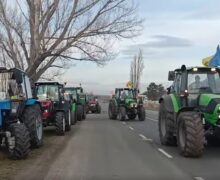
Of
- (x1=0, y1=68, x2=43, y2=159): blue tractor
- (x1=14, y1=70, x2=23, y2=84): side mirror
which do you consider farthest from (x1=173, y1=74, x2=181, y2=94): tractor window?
(x1=14, y1=70, x2=23, y2=84): side mirror

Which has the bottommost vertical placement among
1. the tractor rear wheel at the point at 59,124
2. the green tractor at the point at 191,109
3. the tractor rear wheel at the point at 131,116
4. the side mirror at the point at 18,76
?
the tractor rear wheel at the point at 131,116

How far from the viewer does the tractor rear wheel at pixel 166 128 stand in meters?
16.8

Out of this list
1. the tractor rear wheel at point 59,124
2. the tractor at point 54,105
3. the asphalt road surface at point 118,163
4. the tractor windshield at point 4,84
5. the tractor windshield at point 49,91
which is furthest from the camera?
the tractor windshield at point 49,91

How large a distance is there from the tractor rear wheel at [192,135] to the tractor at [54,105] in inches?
344

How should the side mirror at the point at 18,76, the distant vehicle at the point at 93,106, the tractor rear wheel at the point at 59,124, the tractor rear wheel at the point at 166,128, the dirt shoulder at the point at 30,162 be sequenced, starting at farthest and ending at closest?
the distant vehicle at the point at 93,106
the tractor rear wheel at the point at 59,124
the tractor rear wheel at the point at 166,128
the side mirror at the point at 18,76
the dirt shoulder at the point at 30,162

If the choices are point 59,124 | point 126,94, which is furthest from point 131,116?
point 59,124

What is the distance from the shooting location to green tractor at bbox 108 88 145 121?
34594 millimetres

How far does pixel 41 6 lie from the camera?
113 feet

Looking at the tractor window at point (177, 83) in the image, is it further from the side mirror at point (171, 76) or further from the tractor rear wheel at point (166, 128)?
the tractor rear wheel at point (166, 128)

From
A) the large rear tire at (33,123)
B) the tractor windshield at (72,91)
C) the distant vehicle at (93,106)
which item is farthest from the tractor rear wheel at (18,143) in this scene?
the distant vehicle at (93,106)

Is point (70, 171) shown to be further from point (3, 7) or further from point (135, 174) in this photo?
point (3, 7)

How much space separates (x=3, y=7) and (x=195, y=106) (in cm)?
2265

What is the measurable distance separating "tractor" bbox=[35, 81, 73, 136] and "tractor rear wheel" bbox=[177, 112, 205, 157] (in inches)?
344

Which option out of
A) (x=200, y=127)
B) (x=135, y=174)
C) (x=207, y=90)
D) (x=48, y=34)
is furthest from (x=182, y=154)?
(x=48, y=34)
